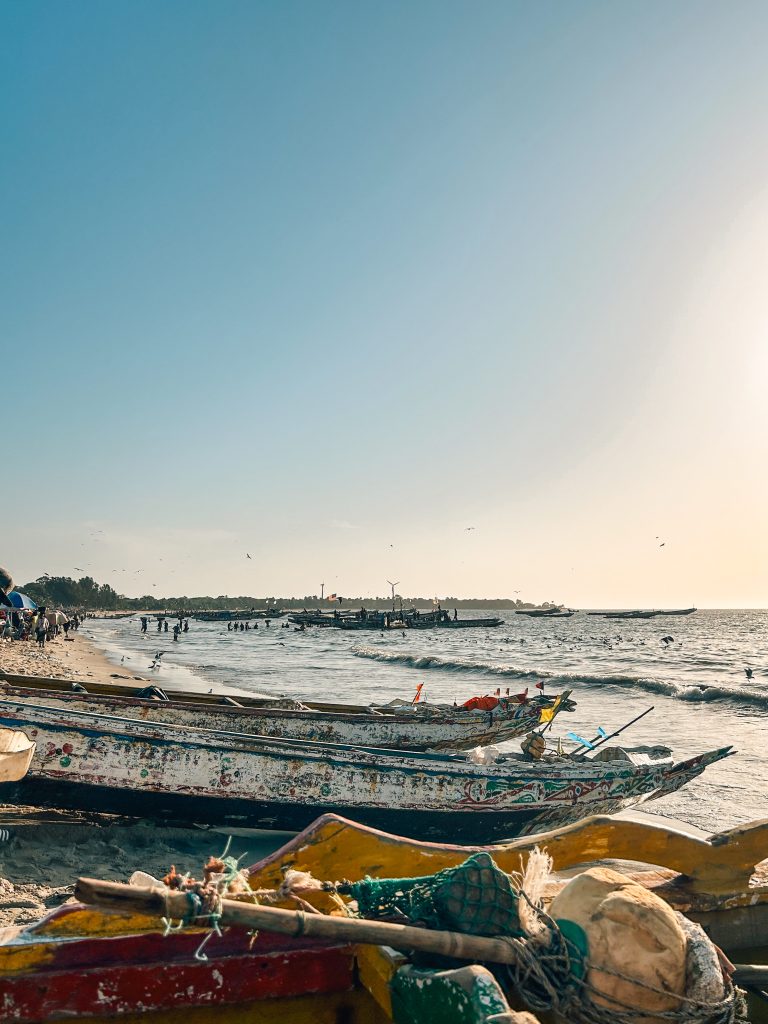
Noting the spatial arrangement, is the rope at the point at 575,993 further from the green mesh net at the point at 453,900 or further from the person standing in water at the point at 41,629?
the person standing in water at the point at 41,629

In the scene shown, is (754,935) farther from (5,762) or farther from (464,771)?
(5,762)

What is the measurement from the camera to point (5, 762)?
5754 millimetres

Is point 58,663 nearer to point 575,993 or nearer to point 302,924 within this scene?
point 302,924

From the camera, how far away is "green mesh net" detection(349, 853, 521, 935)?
2.87m

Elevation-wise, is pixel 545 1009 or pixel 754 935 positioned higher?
pixel 545 1009

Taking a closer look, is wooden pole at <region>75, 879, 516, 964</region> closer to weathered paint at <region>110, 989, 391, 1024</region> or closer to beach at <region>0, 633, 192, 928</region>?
weathered paint at <region>110, 989, 391, 1024</region>

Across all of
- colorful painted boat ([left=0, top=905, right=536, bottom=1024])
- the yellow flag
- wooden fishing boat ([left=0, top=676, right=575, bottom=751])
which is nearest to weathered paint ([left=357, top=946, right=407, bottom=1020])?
colorful painted boat ([left=0, top=905, right=536, bottom=1024])

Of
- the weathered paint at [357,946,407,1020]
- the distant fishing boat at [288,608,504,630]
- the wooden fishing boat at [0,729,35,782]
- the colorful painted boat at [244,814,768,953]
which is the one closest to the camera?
the weathered paint at [357,946,407,1020]

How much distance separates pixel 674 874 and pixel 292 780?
4382 mm

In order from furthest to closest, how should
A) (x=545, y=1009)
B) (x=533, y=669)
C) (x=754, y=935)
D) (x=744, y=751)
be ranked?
1. (x=533, y=669)
2. (x=744, y=751)
3. (x=754, y=935)
4. (x=545, y=1009)

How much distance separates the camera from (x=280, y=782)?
24.3ft

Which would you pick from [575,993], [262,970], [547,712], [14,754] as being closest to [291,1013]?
[262,970]

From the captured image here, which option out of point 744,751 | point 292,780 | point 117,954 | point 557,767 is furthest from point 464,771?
point 744,751

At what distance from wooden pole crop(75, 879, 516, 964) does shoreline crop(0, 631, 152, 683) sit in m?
19.1
